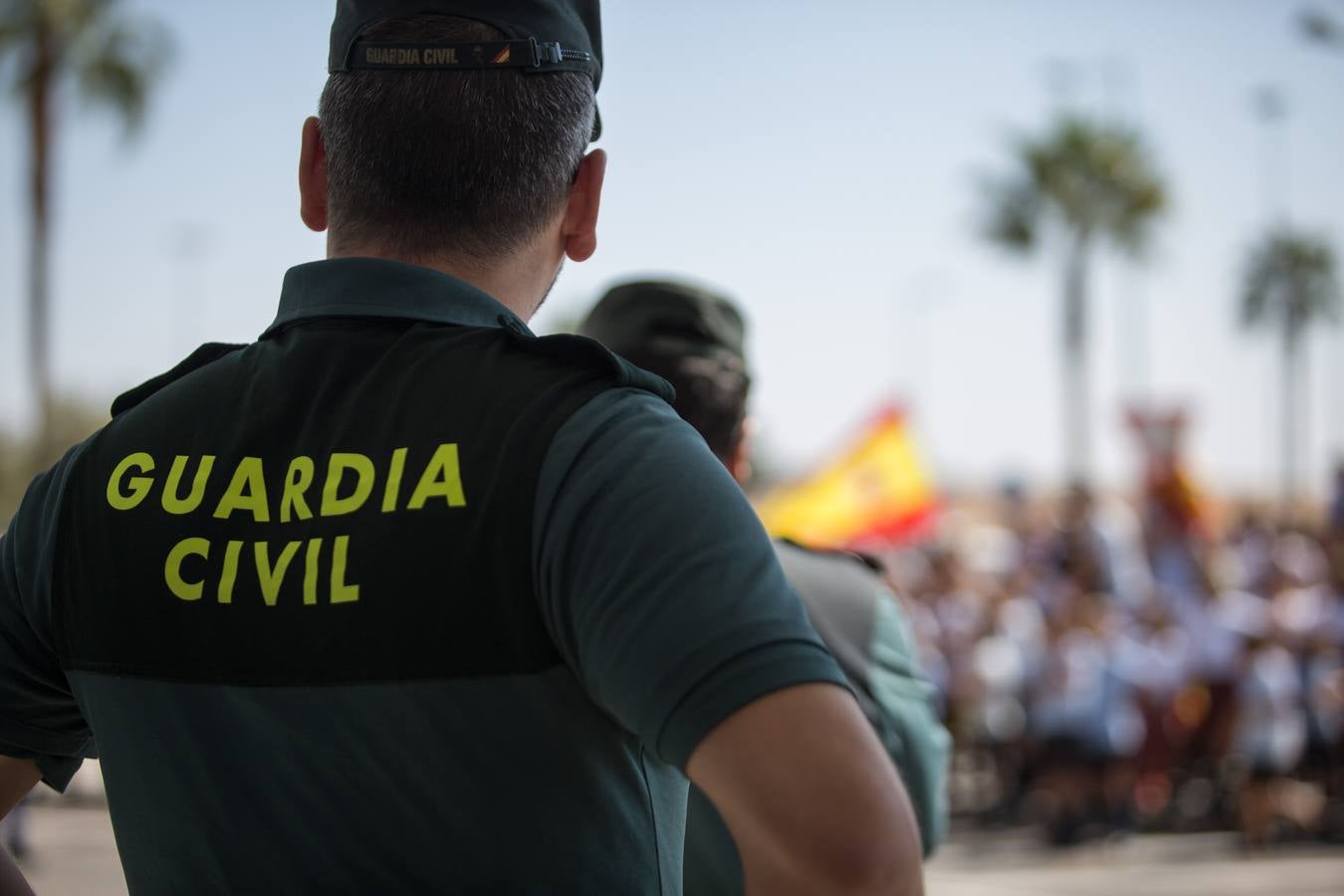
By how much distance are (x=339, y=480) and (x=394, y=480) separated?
5cm

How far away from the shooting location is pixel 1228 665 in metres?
9.78

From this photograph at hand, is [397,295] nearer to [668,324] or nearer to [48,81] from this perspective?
[668,324]

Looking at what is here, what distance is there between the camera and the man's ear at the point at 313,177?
1355mm

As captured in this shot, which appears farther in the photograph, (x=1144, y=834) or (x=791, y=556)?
(x=1144, y=834)

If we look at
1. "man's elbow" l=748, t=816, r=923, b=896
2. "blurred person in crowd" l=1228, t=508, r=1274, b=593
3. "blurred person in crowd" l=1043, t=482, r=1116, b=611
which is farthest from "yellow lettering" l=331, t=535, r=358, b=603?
"blurred person in crowd" l=1228, t=508, r=1274, b=593

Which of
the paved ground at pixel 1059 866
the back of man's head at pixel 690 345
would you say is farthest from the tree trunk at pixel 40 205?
the back of man's head at pixel 690 345

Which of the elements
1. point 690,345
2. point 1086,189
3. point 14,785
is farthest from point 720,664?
point 1086,189

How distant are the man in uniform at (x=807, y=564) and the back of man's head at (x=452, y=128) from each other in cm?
121

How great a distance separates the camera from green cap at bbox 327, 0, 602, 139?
1.21 metres

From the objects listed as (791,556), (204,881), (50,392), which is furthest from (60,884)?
(50,392)

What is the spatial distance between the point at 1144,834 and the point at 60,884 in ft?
22.9

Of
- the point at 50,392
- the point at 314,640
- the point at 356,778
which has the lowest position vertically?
the point at 50,392

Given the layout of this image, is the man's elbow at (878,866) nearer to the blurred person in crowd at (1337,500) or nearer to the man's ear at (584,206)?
the man's ear at (584,206)

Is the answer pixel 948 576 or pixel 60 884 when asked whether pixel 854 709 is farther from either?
pixel 948 576
